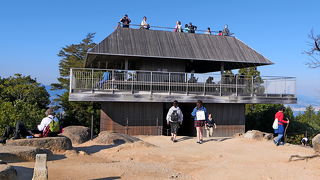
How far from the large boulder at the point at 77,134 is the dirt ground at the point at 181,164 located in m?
3.01

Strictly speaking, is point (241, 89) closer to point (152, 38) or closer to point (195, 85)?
point (195, 85)

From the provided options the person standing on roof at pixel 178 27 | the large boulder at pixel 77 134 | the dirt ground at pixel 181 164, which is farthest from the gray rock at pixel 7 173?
the person standing on roof at pixel 178 27

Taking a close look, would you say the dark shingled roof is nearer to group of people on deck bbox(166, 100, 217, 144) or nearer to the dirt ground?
group of people on deck bbox(166, 100, 217, 144)

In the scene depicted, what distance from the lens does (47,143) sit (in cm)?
973

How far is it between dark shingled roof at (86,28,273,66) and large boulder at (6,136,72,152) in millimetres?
8908

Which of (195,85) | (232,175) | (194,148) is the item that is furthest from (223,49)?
(232,175)

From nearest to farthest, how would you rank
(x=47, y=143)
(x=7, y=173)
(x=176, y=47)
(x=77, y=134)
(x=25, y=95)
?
(x=7, y=173) → (x=47, y=143) → (x=77, y=134) → (x=176, y=47) → (x=25, y=95)

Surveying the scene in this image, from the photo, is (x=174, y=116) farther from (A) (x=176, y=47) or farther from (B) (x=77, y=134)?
(A) (x=176, y=47)

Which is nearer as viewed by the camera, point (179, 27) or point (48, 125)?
point (48, 125)

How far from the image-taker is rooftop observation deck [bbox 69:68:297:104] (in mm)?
17422

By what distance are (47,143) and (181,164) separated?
4.11m

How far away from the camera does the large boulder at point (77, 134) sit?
14709 mm

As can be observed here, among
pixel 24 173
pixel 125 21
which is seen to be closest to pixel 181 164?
pixel 24 173

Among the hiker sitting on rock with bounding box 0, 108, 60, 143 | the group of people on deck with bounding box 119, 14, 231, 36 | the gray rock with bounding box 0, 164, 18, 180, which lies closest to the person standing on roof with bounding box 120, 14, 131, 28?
the group of people on deck with bounding box 119, 14, 231, 36
